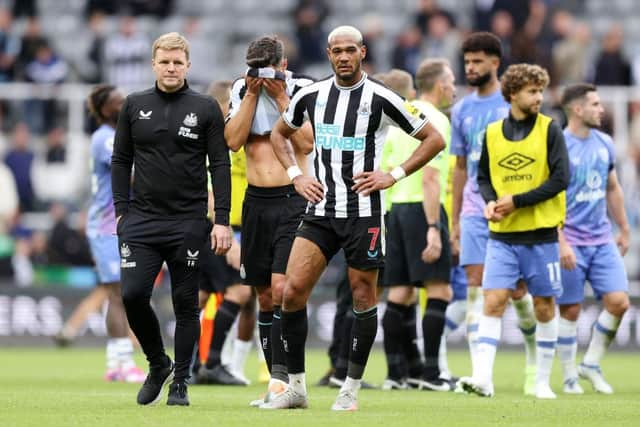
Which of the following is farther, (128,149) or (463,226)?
(463,226)

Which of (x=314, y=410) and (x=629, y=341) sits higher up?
(x=314, y=410)

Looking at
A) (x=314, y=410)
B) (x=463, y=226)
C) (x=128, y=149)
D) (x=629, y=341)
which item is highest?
(x=128, y=149)

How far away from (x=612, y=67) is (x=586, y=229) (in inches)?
436

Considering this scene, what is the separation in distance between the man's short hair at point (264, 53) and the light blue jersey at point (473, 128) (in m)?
2.66

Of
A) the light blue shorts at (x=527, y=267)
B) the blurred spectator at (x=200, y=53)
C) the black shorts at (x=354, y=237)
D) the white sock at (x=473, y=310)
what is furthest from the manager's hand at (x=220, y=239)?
the blurred spectator at (x=200, y=53)

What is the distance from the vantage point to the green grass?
28.5 ft

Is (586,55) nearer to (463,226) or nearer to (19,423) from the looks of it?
(463,226)

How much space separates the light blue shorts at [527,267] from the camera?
11.0 m

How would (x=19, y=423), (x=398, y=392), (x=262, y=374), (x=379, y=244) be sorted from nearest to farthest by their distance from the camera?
(x=19, y=423), (x=379, y=244), (x=398, y=392), (x=262, y=374)

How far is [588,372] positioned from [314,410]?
3601 millimetres

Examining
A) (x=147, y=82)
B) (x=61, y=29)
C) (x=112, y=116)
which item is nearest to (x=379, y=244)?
(x=112, y=116)

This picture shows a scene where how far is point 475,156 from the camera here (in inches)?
478

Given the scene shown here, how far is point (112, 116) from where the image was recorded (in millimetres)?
13188

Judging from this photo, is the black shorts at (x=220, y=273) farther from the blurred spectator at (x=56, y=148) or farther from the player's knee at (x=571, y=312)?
the blurred spectator at (x=56, y=148)
